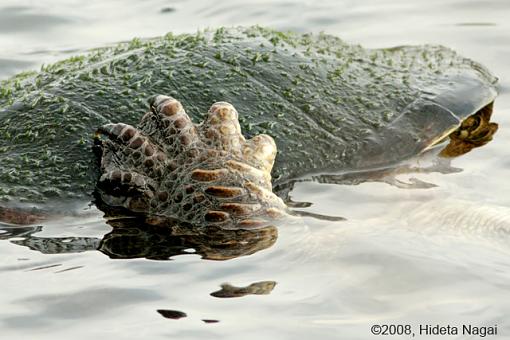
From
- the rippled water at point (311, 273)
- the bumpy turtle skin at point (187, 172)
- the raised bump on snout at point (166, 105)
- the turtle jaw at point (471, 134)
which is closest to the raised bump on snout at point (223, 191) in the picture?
the bumpy turtle skin at point (187, 172)

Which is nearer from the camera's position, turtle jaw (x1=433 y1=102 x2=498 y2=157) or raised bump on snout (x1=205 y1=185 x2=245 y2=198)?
raised bump on snout (x1=205 y1=185 x2=245 y2=198)

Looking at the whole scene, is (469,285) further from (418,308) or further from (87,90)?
(87,90)

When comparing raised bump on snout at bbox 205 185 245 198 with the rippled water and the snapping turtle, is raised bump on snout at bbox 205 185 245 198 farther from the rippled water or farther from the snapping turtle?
the rippled water

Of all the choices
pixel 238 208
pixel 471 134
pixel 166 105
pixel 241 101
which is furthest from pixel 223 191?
pixel 471 134

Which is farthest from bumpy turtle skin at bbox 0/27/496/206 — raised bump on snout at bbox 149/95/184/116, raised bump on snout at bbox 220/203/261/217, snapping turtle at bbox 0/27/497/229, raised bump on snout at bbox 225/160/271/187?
raised bump on snout at bbox 220/203/261/217

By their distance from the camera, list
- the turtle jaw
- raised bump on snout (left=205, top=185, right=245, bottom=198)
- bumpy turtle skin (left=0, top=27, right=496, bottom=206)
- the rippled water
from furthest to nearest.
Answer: the turtle jaw
bumpy turtle skin (left=0, top=27, right=496, bottom=206)
raised bump on snout (left=205, top=185, right=245, bottom=198)
the rippled water

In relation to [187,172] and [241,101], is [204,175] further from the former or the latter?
[241,101]

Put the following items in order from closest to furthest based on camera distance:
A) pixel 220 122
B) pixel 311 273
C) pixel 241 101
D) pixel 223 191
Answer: pixel 311 273 → pixel 223 191 → pixel 220 122 → pixel 241 101

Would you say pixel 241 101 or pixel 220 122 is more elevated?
pixel 241 101
